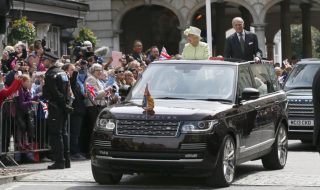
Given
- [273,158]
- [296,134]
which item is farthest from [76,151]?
[296,134]

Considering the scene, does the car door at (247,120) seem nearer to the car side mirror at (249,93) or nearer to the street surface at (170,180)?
the car side mirror at (249,93)

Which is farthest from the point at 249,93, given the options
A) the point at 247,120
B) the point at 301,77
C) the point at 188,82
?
the point at 301,77

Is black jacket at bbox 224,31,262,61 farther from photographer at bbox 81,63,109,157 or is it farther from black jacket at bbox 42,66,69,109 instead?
black jacket at bbox 42,66,69,109

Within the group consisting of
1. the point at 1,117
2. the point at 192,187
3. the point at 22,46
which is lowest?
the point at 192,187

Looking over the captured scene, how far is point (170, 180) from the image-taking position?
14.4 metres

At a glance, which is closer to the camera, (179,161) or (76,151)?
(179,161)

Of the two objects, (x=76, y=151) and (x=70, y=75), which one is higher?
(x=70, y=75)

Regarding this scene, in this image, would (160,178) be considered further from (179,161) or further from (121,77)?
(121,77)

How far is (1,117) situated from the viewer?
16.5 meters

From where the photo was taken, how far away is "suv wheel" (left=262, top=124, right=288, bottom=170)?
15.8m

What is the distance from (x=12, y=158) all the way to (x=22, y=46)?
12.7 ft

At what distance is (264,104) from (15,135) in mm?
4761

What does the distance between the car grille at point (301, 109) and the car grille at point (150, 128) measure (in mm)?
8453

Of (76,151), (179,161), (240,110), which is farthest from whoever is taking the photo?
(76,151)
